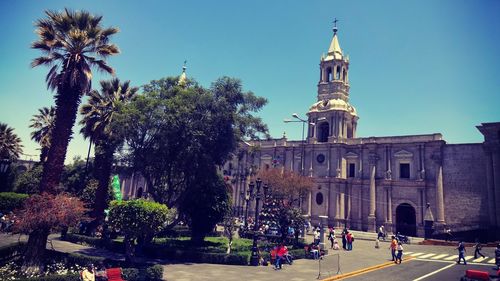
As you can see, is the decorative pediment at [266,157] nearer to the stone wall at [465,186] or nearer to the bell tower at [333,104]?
the bell tower at [333,104]

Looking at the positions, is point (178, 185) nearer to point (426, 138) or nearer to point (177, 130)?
point (177, 130)

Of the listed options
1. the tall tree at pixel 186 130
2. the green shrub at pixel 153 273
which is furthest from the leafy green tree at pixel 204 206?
the green shrub at pixel 153 273

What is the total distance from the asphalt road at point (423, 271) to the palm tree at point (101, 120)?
1815cm

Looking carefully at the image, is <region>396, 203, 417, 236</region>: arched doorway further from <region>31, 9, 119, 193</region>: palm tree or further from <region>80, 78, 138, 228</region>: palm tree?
<region>31, 9, 119, 193</region>: palm tree

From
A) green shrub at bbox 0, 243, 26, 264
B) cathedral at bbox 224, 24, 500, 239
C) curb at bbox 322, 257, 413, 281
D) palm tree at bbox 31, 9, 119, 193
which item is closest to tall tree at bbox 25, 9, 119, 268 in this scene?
palm tree at bbox 31, 9, 119, 193

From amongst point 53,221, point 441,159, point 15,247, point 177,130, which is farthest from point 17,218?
point 441,159

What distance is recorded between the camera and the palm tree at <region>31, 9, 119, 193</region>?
15.0 m

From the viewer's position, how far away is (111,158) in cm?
2092

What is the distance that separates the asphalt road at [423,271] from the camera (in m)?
16.4

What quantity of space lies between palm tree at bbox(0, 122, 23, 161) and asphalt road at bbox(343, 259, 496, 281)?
39936mm

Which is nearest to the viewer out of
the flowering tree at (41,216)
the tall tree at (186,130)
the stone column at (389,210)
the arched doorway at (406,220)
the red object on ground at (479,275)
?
the flowering tree at (41,216)

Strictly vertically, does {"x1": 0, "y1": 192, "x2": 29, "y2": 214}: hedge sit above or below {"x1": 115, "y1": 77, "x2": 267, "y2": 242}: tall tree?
below

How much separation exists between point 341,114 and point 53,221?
41913mm

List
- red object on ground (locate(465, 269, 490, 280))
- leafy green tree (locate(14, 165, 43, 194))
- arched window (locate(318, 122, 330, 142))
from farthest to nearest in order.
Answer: arched window (locate(318, 122, 330, 142)) → leafy green tree (locate(14, 165, 43, 194)) → red object on ground (locate(465, 269, 490, 280))
